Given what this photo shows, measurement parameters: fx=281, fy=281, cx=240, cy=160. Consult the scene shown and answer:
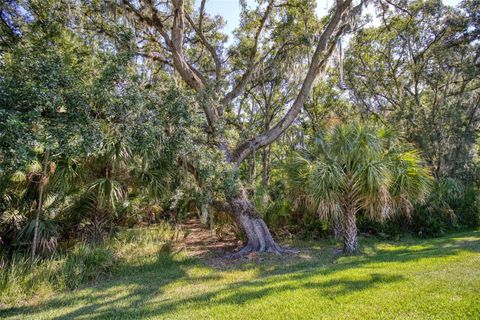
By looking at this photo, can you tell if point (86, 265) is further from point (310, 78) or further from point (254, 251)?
point (310, 78)

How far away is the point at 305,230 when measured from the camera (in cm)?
909

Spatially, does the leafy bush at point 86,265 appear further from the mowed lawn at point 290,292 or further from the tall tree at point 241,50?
the tall tree at point 241,50

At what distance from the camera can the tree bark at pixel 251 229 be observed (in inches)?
288

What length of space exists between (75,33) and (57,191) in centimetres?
387

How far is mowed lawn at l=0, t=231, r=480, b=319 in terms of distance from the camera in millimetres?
3318

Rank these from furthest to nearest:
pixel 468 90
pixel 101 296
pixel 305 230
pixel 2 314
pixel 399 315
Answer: pixel 468 90 < pixel 305 230 < pixel 101 296 < pixel 2 314 < pixel 399 315

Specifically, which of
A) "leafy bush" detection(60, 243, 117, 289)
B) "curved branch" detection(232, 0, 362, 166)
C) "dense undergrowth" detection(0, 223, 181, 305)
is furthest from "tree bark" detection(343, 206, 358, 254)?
"leafy bush" detection(60, 243, 117, 289)

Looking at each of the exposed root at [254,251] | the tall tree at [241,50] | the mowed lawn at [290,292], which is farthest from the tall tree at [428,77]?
the exposed root at [254,251]

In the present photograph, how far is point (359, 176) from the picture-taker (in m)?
6.32

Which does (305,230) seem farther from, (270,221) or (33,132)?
(33,132)

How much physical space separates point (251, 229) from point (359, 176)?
306 cm

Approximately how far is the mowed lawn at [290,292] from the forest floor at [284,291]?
11mm

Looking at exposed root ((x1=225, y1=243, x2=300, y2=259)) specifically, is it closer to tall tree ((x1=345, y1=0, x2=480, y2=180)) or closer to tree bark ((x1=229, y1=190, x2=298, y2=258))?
tree bark ((x1=229, y1=190, x2=298, y2=258))

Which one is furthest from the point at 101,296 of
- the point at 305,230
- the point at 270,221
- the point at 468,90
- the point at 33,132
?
the point at 468,90
